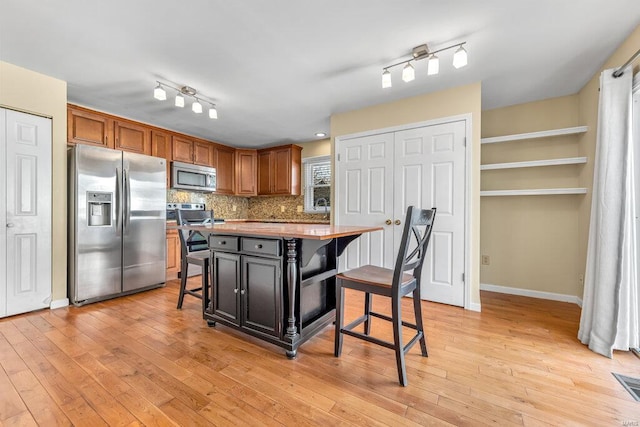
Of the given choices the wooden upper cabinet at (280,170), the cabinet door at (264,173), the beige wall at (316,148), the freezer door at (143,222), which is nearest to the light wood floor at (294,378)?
the freezer door at (143,222)

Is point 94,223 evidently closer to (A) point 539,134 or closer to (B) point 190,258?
(B) point 190,258

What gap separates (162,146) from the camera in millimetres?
4191

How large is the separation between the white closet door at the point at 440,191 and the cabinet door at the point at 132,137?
3.54 meters

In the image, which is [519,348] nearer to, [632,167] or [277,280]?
[632,167]

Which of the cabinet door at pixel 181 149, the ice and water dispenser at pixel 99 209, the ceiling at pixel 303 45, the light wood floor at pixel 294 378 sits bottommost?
the light wood floor at pixel 294 378

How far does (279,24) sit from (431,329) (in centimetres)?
272

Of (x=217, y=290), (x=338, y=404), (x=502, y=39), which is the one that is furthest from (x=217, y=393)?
(x=502, y=39)

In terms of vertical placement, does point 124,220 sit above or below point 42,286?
above

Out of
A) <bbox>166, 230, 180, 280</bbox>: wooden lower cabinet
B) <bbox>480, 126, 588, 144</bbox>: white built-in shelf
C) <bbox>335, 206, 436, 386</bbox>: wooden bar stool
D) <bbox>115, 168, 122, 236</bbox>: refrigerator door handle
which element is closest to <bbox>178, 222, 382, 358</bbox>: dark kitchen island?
<bbox>335, 206, 436, 386</bbox>: wooden bar stool

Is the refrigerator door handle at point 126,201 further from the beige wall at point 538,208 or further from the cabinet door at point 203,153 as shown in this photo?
the beige wall at point 538,208

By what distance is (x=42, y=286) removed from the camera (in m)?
2.75

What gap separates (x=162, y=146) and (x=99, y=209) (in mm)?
1464

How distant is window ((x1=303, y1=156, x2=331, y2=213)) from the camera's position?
511cm

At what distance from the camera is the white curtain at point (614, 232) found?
6.32ft
